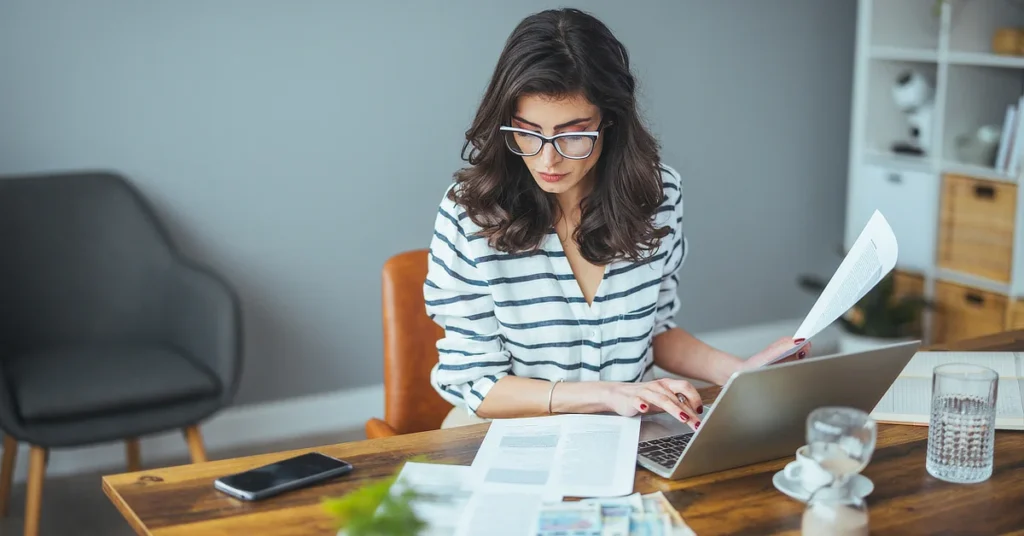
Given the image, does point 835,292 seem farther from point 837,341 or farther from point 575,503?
point 837,341

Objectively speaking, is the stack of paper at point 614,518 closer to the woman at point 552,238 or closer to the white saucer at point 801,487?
the white saucer at point 801,487

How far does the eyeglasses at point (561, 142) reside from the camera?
1603 mm

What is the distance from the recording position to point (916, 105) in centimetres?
372

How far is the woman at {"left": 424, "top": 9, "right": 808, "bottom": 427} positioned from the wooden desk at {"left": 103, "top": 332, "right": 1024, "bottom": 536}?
296mm

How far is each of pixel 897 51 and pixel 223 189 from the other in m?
2.26

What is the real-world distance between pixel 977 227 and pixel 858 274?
7.65ft

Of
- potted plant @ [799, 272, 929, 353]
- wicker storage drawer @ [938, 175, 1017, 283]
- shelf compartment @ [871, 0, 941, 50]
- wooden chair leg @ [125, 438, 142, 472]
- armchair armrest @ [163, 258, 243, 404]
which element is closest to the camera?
armchair armrest @ [163, 258, 243, 404]

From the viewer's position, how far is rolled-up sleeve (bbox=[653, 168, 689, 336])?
1836 mm

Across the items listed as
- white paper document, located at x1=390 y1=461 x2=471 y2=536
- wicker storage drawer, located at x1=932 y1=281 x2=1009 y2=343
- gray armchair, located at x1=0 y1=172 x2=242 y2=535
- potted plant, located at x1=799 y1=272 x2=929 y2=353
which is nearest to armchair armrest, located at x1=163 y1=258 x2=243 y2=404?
gray armchair, located at x1=0 y1=172 x2=242 y2=535

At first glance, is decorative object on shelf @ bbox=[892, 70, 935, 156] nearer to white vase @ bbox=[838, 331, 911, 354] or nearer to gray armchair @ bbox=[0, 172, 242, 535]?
white vase @ bbox=[838, 331, 911, 354]

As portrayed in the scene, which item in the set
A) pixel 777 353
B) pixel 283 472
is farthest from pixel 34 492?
pixel 777 353

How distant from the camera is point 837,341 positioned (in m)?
4.28

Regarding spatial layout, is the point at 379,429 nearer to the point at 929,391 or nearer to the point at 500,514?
the point at 500,514

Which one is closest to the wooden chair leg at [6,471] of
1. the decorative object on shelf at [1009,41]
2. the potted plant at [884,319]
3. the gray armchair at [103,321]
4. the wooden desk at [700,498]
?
the gray armchair at [103,321]
